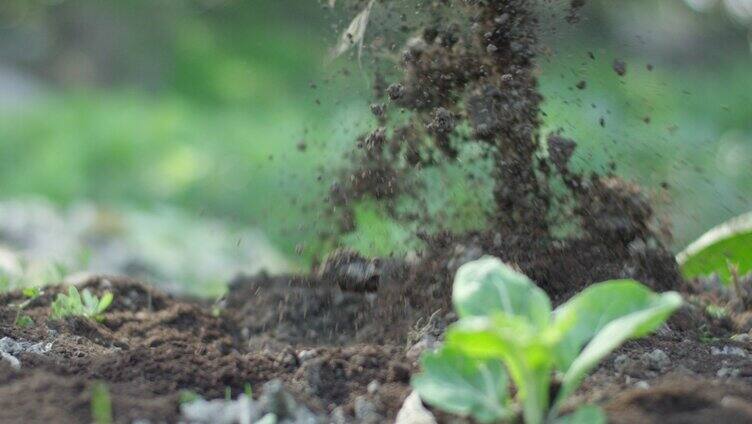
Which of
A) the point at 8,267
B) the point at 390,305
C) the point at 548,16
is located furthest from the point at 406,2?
the point at 8,267

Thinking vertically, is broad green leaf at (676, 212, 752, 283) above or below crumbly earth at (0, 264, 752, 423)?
below

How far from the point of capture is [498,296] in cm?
164

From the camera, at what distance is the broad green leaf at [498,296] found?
5.30ft

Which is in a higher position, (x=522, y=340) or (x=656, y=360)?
(x=522, y=340)

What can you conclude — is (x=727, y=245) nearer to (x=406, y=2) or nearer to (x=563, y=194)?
(x=563, y=194)

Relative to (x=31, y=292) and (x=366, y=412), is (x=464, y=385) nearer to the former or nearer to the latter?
(x=366, y=412)

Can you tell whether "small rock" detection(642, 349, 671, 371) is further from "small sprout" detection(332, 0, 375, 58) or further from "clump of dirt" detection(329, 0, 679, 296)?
"small sprout" detection(332, 0, 375, 58)

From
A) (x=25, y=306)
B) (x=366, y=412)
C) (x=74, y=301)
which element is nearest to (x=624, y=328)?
(x=366, y=412)

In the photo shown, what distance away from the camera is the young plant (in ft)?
4.78

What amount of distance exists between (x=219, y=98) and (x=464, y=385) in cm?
696

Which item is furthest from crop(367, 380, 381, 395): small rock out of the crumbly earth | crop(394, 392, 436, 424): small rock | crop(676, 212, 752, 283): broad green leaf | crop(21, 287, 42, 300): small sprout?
crop(676, 212, 752, 283): broad green leaf

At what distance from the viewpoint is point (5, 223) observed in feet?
18.0

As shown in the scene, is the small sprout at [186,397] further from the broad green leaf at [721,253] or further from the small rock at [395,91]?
the broad green leaf at [721,253]

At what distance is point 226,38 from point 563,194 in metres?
6.91
